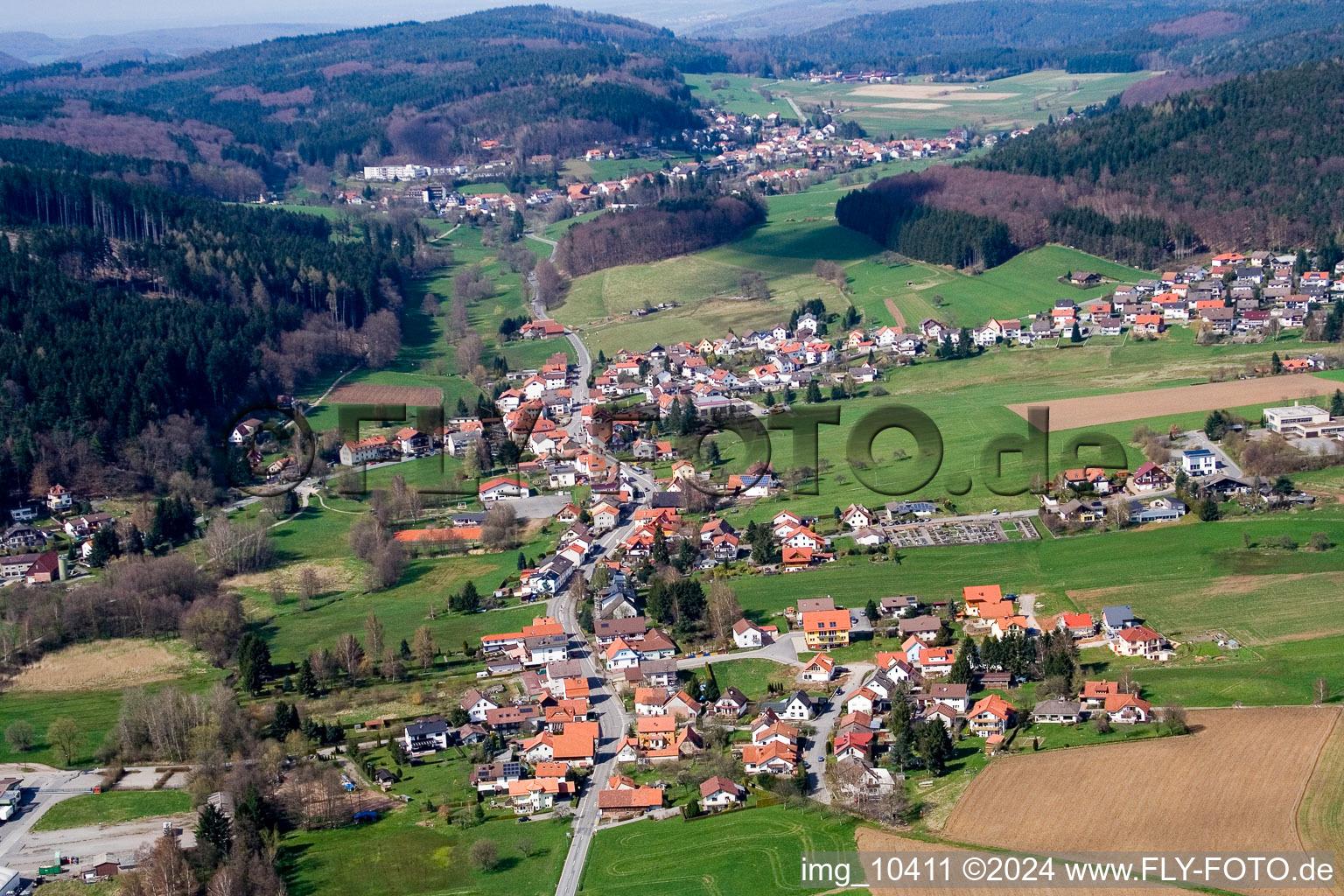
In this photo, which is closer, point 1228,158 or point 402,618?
point 402,618

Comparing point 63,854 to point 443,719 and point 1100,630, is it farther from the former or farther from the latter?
point 1100,630

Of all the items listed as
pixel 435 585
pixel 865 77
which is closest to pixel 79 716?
pixel 435 585

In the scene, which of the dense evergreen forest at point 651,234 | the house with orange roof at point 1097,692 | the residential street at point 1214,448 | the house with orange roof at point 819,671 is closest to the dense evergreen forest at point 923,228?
the dense evergreen forest at point 651,234

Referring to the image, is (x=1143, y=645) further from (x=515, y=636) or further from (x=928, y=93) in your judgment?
(x=928, y=93)

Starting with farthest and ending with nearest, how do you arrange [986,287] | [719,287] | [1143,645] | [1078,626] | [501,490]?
1. [719,287]
2. [986,287]
3. [501,490]
4. [1078,626]
5. [1143,645]

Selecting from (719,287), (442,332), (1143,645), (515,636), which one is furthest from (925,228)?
(1143,645)

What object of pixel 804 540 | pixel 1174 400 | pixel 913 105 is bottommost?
pixel 804 540

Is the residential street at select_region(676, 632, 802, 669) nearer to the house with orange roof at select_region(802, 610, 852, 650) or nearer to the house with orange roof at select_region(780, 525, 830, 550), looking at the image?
the house with orange roof at select_region(802, 610, 852, 650)
